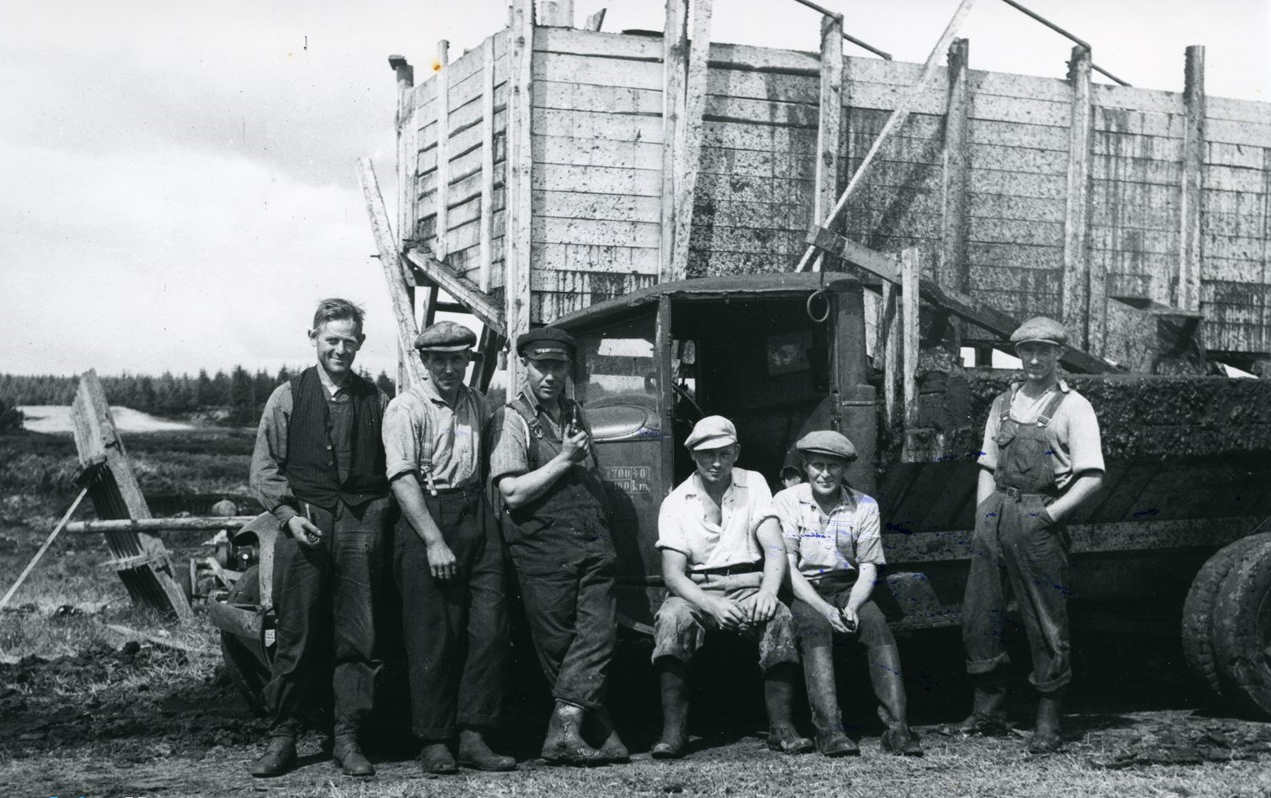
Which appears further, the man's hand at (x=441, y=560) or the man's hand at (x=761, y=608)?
the man's hand at (x=761, y=608)

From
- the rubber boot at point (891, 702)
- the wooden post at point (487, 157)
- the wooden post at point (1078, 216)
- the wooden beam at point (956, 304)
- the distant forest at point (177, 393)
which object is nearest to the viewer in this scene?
the rubber boot at point (891, 702)

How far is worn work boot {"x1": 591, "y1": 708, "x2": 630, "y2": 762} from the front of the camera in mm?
5004

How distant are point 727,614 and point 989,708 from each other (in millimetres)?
1426

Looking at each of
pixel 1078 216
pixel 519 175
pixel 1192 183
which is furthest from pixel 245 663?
pixel 1192 183

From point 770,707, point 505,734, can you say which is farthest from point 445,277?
point 770,707

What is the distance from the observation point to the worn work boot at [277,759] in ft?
15.7

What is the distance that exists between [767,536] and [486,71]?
206 inches

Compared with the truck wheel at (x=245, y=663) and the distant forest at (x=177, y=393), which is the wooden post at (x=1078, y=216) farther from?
the distant forest at (x=177, y=393)

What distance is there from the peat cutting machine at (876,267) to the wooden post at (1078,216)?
2cm

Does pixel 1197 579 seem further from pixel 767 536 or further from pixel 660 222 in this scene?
pixel 660 222

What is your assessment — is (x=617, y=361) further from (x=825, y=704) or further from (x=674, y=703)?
(x=825, y=704)

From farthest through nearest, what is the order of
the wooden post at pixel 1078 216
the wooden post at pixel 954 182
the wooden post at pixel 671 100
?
the wooden post at pixel 1078 216, the wooden post at pixel 954 182, the wooden post at pixel 671 100

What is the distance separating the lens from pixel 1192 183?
10.2 meters

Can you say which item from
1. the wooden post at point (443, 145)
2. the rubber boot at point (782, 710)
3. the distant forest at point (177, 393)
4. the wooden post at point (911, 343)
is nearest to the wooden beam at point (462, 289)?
the wooden post at point (443, 145)
